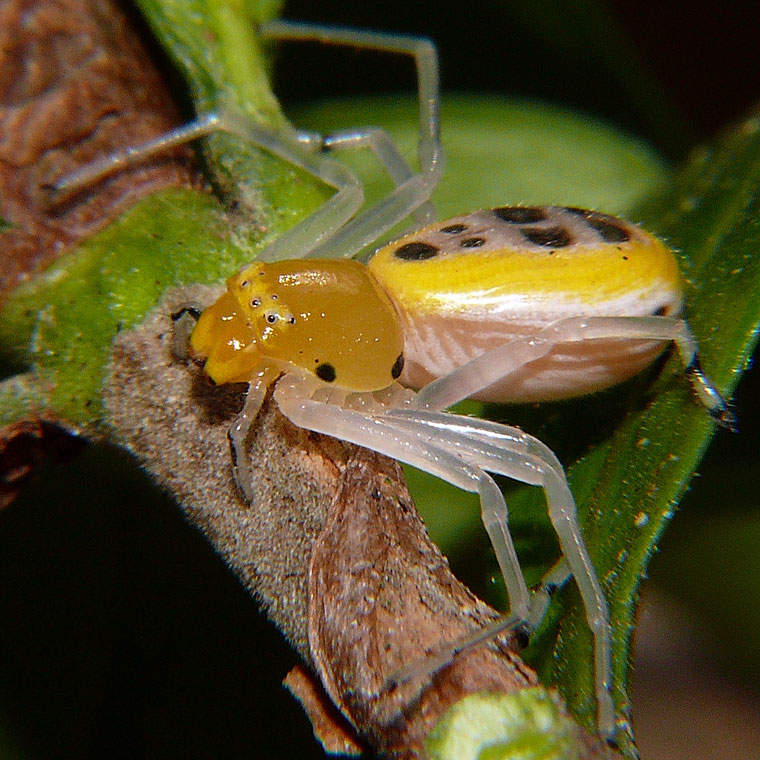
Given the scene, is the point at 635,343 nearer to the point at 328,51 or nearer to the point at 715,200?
the point at 715,200

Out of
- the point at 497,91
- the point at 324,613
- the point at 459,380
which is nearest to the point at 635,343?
the point at 459,380

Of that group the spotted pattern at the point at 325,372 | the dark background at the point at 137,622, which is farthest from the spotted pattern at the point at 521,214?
the dark background at the point at 137,622

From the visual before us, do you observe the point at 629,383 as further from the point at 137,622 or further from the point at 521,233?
the point at 137,622

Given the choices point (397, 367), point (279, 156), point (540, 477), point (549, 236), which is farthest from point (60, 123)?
point (540, 477)

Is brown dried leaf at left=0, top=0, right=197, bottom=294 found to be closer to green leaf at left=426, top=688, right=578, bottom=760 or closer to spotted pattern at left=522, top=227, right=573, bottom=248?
spotted pattern at left=522, top=227, right=573, bottom=248

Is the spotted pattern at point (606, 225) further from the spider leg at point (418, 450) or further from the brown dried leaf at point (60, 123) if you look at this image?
the brown dried leaf at point (60, 123)
